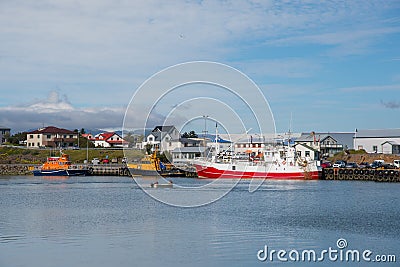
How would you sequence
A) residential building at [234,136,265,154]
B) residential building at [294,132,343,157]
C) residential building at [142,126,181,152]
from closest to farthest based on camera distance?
1. residential building at [142,126,181,152]
2. residential building at [294,132,343,157]
3. residential building at [234,136,265,154]

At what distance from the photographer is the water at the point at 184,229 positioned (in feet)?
49.7

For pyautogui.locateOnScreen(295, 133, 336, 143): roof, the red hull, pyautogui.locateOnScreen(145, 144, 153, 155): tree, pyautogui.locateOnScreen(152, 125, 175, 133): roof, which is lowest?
the red hull

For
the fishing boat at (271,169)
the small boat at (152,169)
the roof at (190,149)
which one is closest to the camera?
the fishing boat at (271,169)

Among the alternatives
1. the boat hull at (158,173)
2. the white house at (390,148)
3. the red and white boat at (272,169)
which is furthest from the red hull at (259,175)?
the white house at (390,148)

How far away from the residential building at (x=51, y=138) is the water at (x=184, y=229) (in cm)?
5170

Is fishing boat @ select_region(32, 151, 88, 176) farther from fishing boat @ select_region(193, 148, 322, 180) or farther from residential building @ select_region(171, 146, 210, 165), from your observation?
residential building @ select_region(171, 146, 210, 165)

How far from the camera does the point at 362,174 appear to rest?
159 feet

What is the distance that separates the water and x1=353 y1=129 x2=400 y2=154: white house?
37.1 m

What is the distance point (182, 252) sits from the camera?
15742 millimetres

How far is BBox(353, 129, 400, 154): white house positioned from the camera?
67.1 m

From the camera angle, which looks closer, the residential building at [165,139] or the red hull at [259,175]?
the red hull at [259,175]

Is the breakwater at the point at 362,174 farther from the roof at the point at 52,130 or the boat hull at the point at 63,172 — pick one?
the roof at the point at 52,130

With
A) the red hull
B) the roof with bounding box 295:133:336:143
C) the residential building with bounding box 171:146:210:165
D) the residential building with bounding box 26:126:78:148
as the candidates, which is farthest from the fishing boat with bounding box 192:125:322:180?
the residential building with bounding box 26:126:78:148

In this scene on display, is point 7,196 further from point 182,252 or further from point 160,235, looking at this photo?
point 182,252
